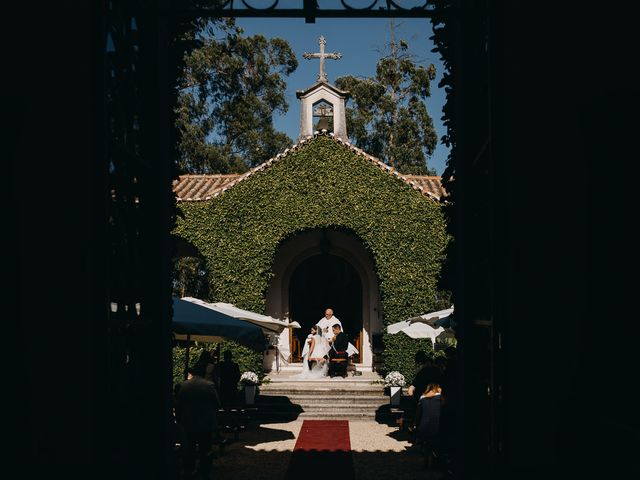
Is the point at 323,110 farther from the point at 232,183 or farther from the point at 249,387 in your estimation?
the point at 249,387

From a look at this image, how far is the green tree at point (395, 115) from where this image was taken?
41594mm

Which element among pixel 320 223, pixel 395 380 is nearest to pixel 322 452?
pixel 395 380

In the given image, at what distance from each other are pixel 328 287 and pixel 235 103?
69.2ft

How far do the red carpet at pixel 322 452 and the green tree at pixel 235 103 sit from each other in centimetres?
2524

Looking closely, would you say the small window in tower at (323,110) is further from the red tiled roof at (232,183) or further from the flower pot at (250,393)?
the flower pot at (250,393)

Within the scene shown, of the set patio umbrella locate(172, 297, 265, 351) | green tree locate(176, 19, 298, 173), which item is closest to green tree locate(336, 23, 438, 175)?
green tree locate(176, 19, 298, 173)

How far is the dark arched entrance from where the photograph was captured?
2355 centimetres

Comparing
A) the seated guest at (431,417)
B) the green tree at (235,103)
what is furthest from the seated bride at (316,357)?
the green tree at (235,103)

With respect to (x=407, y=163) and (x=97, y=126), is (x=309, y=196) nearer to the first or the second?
(x=97, y=126)

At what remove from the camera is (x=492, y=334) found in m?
4.71

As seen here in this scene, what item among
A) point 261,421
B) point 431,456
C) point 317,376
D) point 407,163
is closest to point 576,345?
point 431,456

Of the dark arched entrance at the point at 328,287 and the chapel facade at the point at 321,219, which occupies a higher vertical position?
the chapel facade at the point at 321,219

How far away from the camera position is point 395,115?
42.0m

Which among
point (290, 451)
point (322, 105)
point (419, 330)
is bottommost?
point (290, 451)
